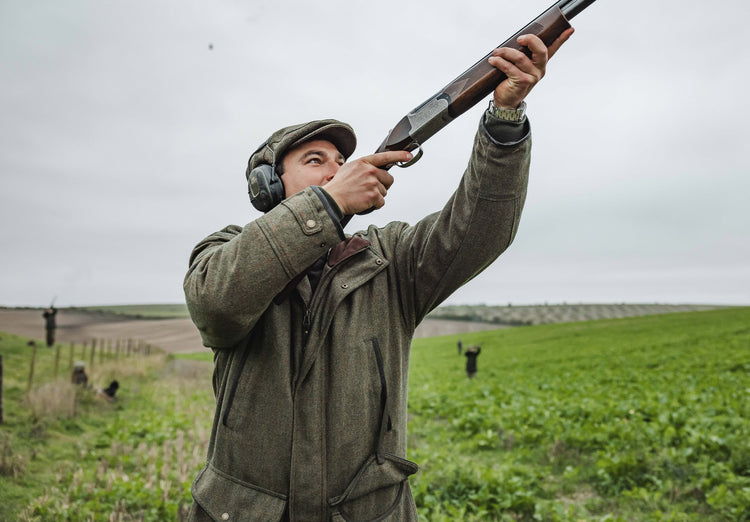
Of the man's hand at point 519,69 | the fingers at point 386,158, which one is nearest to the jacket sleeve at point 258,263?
the fingers at point 386,158

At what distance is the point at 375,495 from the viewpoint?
79.0 inches

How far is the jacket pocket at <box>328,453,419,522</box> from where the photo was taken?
6.31 feet

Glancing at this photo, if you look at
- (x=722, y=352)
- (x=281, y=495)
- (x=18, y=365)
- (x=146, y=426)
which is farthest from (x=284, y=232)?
(x=722, y=352)

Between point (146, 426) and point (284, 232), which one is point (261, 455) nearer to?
point (284, 232)

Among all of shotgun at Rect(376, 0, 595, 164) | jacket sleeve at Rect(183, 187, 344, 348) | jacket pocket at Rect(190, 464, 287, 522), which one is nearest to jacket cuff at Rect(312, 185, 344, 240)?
jacket sleeve at Rect(183, 187, 344, 348)

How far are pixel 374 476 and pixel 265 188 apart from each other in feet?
4.40

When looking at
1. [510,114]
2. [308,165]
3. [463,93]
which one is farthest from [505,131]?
[308,165]

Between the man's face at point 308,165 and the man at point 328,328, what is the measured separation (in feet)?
1.25

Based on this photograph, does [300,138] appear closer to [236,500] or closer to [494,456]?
[236,500]

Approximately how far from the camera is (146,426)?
1001cm

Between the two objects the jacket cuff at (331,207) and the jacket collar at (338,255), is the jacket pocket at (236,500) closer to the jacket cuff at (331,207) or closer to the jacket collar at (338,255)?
the jacket collar at (338,255)

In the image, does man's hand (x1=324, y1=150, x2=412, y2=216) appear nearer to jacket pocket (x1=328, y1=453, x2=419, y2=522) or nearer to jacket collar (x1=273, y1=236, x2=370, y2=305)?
jacket collar (x1=273, y1=236, x2=370, y2=305)

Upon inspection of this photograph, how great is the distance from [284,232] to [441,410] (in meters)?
11.2

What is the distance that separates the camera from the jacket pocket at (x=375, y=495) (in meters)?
1.92
